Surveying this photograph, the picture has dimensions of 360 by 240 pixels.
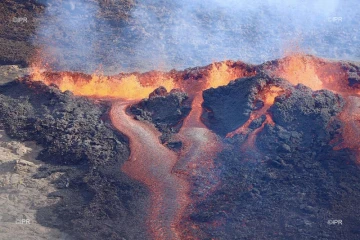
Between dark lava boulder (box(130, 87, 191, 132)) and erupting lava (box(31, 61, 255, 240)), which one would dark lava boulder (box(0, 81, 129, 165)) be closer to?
erupting lava (box(31, 61, 255, 240))

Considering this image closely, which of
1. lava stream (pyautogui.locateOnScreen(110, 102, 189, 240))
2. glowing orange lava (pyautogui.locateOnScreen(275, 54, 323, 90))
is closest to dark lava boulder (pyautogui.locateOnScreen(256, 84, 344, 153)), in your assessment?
glowing orange lava (pyautogui.locateOnScreen(275, 54, 323, 90))

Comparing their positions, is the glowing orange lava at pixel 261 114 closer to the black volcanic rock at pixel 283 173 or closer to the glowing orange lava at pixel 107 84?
the black volcanic rock at pixel 283 173

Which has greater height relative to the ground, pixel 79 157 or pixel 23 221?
pixel 79 157

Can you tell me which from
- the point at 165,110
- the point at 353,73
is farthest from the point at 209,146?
the point at 353,73

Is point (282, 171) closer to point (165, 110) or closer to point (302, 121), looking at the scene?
point (302, 121)

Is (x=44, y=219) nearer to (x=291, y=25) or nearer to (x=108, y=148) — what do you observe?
(x=108, y=148)

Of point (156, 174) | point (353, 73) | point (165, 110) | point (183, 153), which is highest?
point (353, 73)
